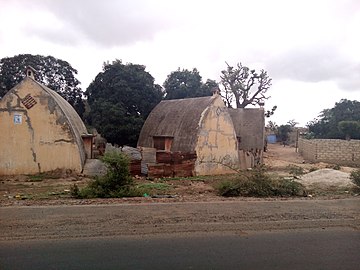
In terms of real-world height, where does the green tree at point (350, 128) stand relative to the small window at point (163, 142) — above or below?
above

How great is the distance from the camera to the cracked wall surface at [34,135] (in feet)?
59.4

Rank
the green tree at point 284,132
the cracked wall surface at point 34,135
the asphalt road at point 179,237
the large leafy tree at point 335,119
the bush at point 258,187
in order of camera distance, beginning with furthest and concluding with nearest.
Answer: the green tree at point 284,132, the large leafy tree at point 335,119, the cracked wall surface at point 34,135, the bush at point 258,187, the asphalt road at point 179,237

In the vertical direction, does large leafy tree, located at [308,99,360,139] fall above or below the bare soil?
above

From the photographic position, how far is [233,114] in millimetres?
27938

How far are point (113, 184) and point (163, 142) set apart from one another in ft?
39.3

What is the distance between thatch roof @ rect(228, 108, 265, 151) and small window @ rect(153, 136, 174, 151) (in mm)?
6360

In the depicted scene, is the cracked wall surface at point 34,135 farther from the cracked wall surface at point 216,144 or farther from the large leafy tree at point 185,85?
the large leafy tree at point 185,85

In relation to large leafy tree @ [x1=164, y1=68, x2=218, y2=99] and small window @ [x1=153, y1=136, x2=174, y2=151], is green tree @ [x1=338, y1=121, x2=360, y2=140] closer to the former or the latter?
large leafy tree @ [x1=164, y1=68, x2=218, y2=99]

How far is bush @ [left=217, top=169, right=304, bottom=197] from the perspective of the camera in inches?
457

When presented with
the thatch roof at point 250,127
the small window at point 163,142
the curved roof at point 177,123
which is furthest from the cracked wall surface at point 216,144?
the thatch roof at point 250,127

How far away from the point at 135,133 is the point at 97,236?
20687 mm

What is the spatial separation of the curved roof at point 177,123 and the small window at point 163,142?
0.24m

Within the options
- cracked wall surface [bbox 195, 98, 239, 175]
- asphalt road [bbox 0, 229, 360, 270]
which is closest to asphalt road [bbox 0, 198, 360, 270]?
asphalt road [bbox 0, 229, 360, 270]

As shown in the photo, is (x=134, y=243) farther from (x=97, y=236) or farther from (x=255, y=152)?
(x=255, y=152)
